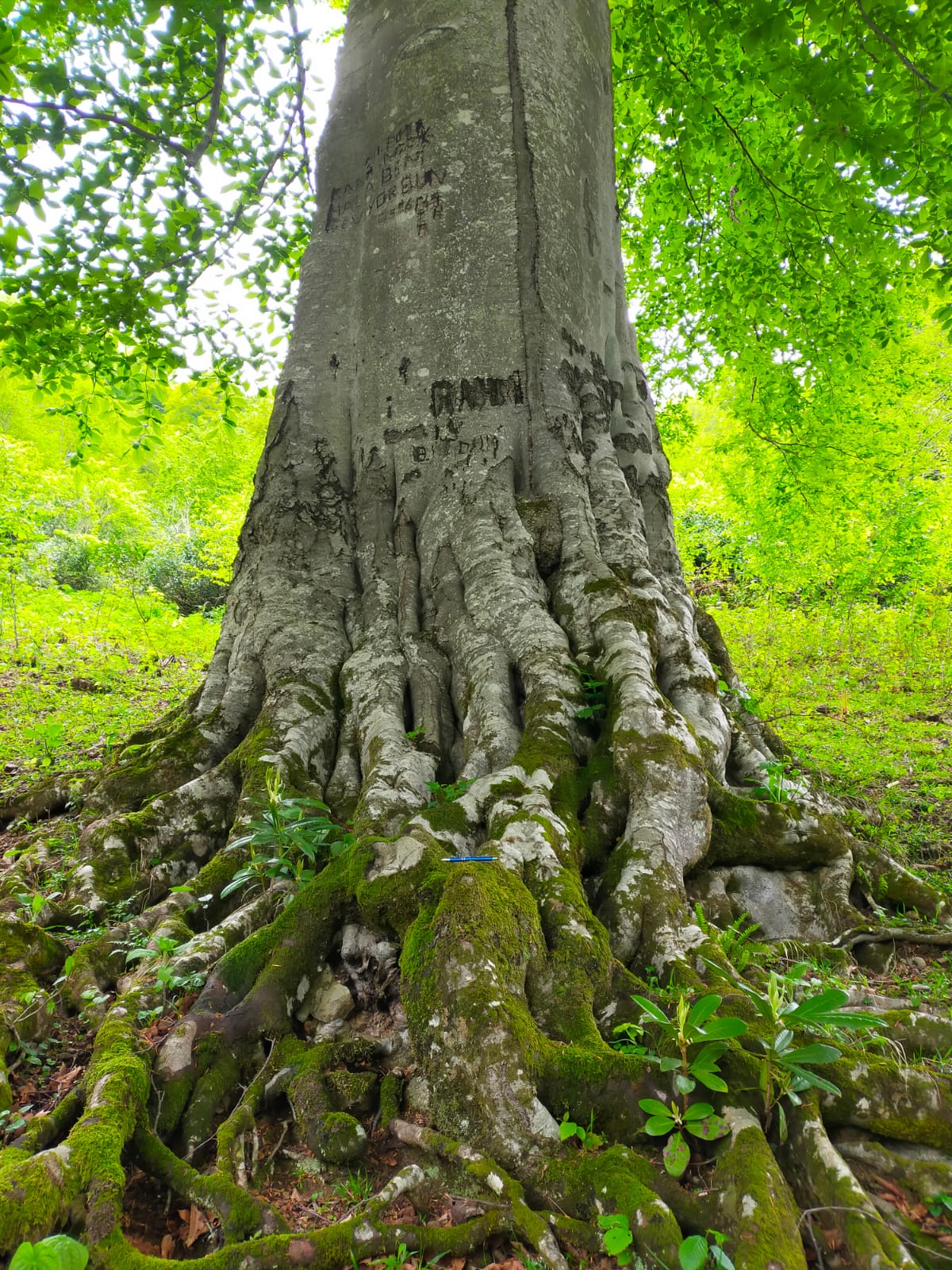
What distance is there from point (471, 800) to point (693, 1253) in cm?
165

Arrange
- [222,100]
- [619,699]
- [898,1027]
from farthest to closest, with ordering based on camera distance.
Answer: [222,100] < [619,699] < [898,1027]

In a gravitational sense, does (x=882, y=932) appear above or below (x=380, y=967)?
below

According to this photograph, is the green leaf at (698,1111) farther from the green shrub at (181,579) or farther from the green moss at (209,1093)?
the green shrub at (181,579)

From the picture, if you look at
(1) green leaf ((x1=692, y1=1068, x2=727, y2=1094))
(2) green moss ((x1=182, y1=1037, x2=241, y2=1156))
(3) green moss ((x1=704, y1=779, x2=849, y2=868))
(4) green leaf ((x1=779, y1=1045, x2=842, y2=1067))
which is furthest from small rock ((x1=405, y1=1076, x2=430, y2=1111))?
(3) green moss ((x1=704, y1=779, x2=849, y2=868))

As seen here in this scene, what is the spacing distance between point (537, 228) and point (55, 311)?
11.4 ft

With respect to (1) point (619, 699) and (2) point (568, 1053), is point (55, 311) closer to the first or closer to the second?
(1) point (619, 699)

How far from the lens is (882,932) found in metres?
3.19

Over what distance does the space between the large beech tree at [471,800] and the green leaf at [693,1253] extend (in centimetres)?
10

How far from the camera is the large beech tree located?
5.75 feet

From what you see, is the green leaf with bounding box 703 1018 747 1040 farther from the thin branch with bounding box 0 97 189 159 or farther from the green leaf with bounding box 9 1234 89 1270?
the thin branch with bounding box 0 97 189 159

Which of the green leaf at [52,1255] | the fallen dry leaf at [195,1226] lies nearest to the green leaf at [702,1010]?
the fallen dry leaf at [195,1226]

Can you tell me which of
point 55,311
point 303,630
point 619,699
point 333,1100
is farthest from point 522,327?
point 333,1100

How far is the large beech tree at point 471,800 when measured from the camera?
175 centimetres

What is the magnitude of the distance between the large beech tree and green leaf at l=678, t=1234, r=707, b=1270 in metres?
0.10
